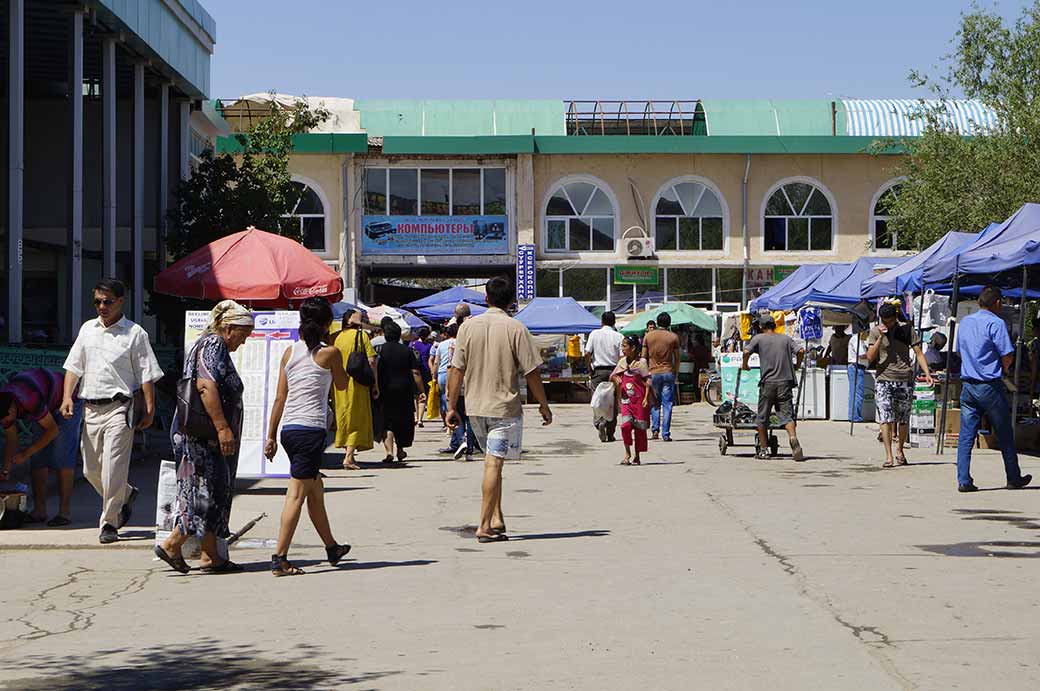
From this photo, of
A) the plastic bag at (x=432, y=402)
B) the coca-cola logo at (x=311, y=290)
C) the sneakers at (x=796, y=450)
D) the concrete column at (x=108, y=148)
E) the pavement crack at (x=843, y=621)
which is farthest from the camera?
the plastic bag at (x=432, y=402)

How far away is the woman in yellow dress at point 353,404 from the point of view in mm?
16781

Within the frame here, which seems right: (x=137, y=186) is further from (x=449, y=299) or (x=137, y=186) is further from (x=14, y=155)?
(x=449, y=299)

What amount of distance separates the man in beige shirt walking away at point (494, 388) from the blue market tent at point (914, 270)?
29.4ft

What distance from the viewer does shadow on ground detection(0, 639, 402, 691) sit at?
5938 mm

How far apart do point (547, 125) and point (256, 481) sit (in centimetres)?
3127

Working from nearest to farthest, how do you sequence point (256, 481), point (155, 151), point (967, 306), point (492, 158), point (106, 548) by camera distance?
point (106, 548) → point (256, 481) → point (967, 306) → point (155, 151) → point (492, 158)

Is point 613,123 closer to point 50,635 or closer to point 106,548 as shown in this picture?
point 106,548

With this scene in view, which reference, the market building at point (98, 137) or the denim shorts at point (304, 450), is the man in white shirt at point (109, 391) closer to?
the denim shorts at point (304, 450)

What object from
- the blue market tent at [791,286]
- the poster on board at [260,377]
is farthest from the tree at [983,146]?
the poster on board at [260,377]

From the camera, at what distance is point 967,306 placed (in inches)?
907

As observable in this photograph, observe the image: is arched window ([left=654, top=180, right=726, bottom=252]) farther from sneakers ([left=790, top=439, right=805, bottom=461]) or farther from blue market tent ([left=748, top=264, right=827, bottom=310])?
sneakers ([left=790, top=439, right=805, bottom=461])

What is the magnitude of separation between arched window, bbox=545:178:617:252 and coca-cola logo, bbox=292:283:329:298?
2885 centimetres

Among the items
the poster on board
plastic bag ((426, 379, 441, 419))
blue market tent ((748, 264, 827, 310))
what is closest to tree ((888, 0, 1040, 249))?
blue market tent ((748, 264, 827, 310))

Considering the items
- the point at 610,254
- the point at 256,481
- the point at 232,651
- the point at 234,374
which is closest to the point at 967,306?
the point at 256,481
